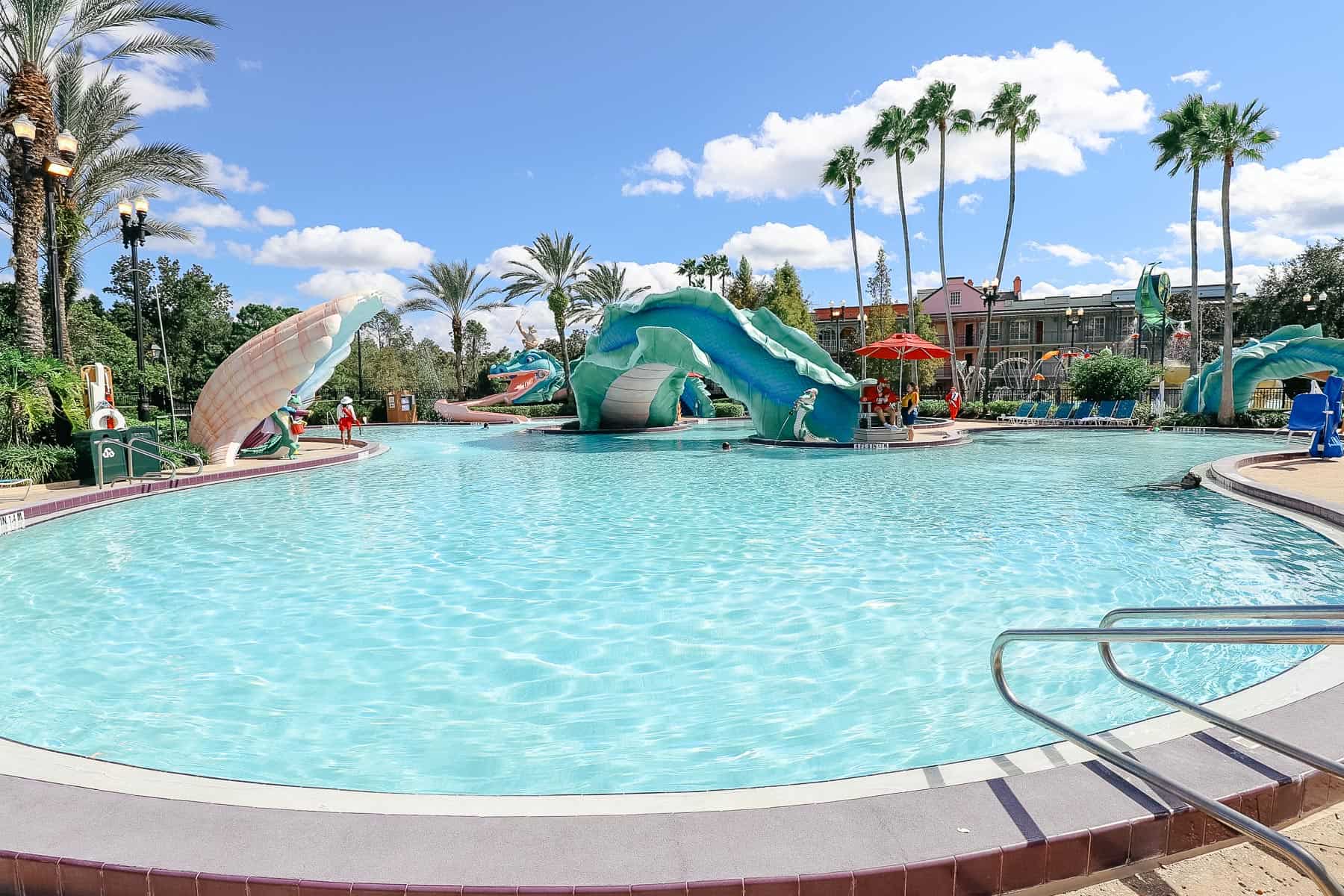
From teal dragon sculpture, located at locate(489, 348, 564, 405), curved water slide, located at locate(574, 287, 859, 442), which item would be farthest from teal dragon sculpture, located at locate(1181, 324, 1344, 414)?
teal dragon sculpture, located at locate(489, 348, 564, 405)

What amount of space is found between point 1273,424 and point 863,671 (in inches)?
985

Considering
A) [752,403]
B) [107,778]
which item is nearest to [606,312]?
[752,403]

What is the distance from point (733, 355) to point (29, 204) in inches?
622

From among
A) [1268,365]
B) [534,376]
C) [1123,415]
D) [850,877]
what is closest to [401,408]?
[534,376]

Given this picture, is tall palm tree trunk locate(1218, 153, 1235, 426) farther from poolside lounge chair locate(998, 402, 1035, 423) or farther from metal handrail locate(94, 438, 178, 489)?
metal handrail locate(94, 438, 178, 489)

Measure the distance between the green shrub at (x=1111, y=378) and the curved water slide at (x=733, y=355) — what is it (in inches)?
526

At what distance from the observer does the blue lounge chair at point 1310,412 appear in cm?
1359

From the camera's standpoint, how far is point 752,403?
2088 centimetres

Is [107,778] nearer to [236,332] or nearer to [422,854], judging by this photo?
[422,854]

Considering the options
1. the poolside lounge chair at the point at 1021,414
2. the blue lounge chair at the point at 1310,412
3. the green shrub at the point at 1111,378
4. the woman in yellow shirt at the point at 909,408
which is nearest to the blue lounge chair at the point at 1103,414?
the green shrub at the point at 1111,378

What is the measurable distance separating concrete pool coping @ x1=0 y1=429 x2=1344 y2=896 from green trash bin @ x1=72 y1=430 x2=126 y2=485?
36.8 feet

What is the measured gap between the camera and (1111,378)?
2848cm

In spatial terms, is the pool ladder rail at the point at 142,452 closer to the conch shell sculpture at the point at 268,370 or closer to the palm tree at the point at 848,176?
the conch shell sculpture at the point at 268,370

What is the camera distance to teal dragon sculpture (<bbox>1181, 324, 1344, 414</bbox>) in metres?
24.6
